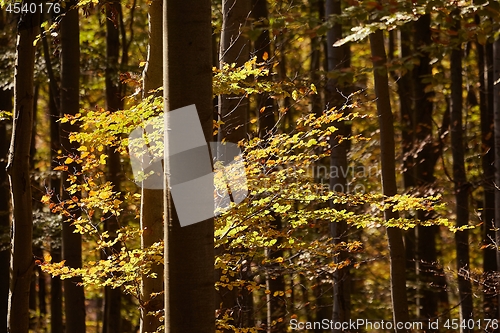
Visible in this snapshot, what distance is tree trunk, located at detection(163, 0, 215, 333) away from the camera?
10.5 feet

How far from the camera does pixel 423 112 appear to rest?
1294 cm

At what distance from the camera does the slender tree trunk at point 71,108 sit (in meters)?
8.65

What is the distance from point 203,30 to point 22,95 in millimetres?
2431

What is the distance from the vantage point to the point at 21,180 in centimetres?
498

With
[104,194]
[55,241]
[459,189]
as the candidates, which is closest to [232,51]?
[104,194]

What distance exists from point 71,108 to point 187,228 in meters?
6.14

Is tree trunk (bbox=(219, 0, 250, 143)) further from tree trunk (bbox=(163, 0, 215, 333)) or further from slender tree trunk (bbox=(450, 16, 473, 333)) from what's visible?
slender tree trunk (bbox=(450, 16, 473, 333))

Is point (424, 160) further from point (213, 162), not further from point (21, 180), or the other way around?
point (21, 180)

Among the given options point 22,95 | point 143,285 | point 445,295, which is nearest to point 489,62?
point 445,295

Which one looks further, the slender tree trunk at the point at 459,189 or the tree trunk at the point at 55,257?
the tree trunk at the point at 55,257

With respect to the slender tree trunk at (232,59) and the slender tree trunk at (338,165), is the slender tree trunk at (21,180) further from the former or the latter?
the slender tree trunk at (338,165)

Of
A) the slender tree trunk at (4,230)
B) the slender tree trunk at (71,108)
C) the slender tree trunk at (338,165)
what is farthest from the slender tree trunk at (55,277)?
the slender tree trunk at (338,165)

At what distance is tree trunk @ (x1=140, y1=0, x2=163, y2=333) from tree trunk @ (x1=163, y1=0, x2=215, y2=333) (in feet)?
8.76

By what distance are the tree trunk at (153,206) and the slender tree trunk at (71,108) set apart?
3052 mm
